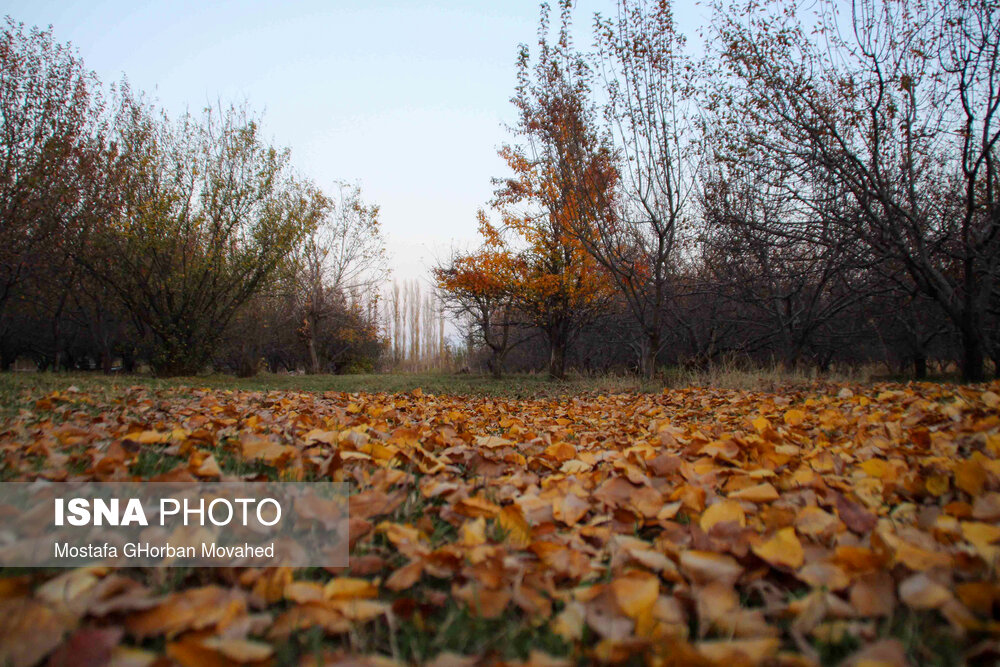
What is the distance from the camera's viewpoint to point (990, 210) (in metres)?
5.80

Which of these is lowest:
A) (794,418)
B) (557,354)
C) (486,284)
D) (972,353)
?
(794,418)

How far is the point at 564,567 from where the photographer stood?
110 cm

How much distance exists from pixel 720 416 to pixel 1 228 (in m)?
12.6

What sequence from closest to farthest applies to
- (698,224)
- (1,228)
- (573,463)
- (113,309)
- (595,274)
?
(573,463) → (1,228) → (698,224) → (595,274) → (113,309)

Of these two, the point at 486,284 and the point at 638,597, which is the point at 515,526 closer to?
the point at 638,597

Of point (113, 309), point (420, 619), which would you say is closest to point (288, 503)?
point (420, 619)

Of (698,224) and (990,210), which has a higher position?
(698,224)

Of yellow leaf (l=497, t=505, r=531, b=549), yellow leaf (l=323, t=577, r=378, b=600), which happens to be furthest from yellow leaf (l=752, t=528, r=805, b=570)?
yellow leaf (l=323, t=577, r=378, b=600)

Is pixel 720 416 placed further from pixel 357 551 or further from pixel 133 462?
pixel 133 462

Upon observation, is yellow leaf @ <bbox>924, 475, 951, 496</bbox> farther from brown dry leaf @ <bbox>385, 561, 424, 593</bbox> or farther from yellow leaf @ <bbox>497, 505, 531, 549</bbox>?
brown dry leaf @ <bbox>385, 561, 424, 593</bbox>

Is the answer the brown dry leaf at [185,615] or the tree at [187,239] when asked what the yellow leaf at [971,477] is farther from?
the tree at [187,239]

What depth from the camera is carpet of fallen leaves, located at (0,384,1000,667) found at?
2.65 ft

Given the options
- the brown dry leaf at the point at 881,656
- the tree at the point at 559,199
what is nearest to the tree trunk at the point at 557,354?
the tree at the point at 559,199

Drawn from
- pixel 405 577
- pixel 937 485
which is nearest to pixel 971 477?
pixel 937 485
